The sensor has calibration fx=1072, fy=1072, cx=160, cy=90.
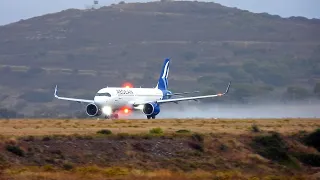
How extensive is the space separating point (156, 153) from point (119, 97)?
41509mm

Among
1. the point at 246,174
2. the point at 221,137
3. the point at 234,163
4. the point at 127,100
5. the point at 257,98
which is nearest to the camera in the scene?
the point at 246,174

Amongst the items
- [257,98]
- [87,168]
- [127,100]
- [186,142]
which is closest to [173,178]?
[87,168]

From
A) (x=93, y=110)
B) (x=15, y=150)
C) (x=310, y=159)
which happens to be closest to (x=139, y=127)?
(x=310, y=159)

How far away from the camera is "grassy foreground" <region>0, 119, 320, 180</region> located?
60.1 meters

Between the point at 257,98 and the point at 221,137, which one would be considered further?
the point at 257,98

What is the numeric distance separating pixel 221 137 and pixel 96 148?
1239 centimetres

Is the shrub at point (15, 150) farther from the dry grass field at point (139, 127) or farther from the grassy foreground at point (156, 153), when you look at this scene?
the dry grass field at point (139, 127)

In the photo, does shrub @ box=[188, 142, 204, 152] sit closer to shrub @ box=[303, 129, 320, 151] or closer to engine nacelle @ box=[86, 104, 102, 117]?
shrub @ box=[303, 129, 320, 151]

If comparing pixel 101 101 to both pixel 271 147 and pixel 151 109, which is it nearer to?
pixel 151 109

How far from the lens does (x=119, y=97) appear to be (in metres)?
110

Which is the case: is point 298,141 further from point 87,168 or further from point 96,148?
point 87,168

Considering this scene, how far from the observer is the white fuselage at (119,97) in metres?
109

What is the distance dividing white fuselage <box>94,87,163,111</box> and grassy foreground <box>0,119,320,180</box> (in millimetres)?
22459

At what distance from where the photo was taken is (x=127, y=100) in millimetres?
111938
